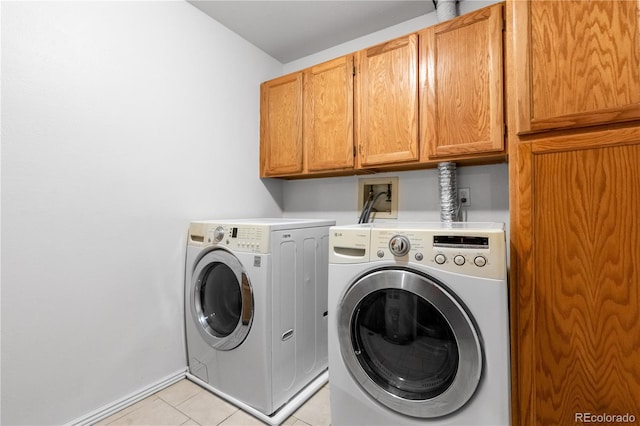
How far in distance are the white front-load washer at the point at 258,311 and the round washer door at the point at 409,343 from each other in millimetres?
420

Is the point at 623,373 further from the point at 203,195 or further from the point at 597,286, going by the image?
the point at 203,195

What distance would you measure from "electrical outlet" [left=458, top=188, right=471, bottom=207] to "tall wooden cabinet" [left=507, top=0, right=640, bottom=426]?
2.22 feet

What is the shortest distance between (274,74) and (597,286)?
8.34ft

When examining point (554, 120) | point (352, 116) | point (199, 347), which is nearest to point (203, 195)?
point (199, 347)

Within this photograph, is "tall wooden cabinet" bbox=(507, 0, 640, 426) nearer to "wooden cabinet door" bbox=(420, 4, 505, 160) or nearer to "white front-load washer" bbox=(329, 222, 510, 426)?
"white front-load washer" bbox=(329, 222, 510, 426)

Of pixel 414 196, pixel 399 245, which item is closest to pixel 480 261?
pixel 399 245

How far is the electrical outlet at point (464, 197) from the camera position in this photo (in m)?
1.79

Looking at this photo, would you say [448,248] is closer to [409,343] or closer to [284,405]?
[409,343]

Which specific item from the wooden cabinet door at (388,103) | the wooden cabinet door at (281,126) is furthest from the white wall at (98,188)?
the wooden cabinet door at (388,103)

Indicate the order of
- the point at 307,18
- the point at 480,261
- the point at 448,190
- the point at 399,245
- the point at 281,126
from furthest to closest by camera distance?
the point at 281,126
the point at 307,18
the point at 448,190
the point at 399,245
the point at 480,261

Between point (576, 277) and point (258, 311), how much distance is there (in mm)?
1318

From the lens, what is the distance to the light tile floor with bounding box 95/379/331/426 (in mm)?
1389

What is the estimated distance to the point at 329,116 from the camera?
1.99 metres

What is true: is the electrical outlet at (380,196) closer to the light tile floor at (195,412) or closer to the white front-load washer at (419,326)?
the white front-load washer at (419,326)
